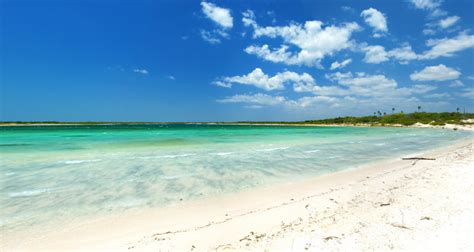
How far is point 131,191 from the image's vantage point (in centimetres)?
850

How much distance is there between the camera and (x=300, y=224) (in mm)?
5375

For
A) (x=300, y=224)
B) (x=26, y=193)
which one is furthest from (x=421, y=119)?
(x=26, y=193)

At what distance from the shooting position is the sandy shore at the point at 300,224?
4.31 metres

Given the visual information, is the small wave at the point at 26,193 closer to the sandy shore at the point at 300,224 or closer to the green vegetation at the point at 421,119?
the sandy shore at the point at 300,224

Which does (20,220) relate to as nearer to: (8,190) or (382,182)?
(8,190)

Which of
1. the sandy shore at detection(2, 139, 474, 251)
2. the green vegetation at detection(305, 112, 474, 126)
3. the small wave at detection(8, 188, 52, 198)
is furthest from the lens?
the green vegetation at detection(305, 112, 474, 126)

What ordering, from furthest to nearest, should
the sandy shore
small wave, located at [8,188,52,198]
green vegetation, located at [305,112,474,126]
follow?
1. green vegetation, located at [305,112,474,126]
2. small wave, located at [8,188,52,198]
3. the sandy shore

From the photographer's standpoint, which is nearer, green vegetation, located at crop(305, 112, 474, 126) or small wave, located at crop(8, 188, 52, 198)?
small wave, located at crop(8, 188, 52, 198)

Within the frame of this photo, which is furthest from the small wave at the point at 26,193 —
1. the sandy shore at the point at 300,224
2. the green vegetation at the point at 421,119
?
the green vegetation at the point at 421,119

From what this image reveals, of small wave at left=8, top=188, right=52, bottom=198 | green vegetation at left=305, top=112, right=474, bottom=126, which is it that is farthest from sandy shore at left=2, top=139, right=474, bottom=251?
green vegetation at left=305, top=112, right=474, bottom=126

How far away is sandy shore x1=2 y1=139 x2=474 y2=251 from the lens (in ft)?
14.1

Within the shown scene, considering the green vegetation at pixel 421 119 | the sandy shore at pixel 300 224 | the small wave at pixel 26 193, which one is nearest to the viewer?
the sandy shore at pixel 300 224

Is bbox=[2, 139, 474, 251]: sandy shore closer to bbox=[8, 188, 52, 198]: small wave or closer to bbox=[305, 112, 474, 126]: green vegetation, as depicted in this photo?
bbox=[8, 188, 52, 198]: small wave

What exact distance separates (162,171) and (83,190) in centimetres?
361
